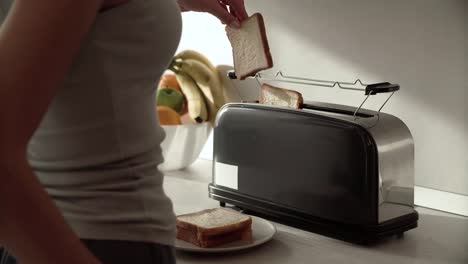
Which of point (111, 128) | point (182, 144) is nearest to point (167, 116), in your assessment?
point (182, 144)

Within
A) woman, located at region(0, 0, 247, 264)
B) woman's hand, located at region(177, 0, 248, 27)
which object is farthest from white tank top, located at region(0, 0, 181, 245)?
woman's hand, located at region(177, 0, 248, 27)

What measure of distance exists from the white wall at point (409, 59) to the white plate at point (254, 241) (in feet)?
1.27

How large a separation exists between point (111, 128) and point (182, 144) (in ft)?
3.43

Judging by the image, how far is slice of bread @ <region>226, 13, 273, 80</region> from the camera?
46.4 inches

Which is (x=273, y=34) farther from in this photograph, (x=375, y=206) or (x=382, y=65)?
(x=375, y=206)

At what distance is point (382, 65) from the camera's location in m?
1.42

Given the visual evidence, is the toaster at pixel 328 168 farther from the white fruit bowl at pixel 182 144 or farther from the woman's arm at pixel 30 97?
the woman's arm at pixel 30 97

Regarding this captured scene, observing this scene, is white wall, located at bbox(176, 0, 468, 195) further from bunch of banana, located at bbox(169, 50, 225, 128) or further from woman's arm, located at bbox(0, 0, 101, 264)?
woman's arm, located at bbox(0, 0, 101, 264)

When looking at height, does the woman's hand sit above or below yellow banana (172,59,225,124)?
above

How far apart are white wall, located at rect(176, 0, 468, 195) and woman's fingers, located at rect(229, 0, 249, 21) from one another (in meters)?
0.41

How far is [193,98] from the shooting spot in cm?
170

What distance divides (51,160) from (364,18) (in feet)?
3.15

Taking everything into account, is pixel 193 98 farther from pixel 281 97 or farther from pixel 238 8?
pixel 238 8

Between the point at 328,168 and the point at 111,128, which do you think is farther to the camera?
the point at 328,168
